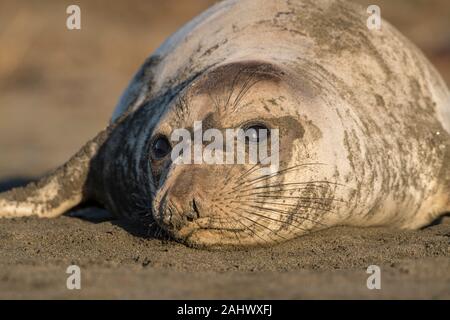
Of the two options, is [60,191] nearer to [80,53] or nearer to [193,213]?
[193,213]

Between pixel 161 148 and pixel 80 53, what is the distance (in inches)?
452

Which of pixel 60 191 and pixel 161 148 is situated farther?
pixel 60 191

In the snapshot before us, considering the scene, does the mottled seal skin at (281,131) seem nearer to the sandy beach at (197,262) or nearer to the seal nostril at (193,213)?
the seal nostril at (193,213)

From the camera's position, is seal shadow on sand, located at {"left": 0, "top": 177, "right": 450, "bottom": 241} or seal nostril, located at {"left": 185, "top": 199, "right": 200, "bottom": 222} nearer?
seal nostril, located at {"left": 185, "top": 199, "right": 200, "bottom": 222}

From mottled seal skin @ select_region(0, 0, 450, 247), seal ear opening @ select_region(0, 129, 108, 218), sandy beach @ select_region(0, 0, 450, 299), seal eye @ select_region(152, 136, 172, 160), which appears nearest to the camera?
sandy beach @ select_region(0, 0, 450, 299)

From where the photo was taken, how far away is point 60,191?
6766 millimetres

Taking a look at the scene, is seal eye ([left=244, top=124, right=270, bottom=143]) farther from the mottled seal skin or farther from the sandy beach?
the sandy beach

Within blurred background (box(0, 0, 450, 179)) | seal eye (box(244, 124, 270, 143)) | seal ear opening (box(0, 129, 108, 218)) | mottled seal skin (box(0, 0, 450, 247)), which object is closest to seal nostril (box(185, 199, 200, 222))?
mottled seal skin (box(0, 0, 450, 247))

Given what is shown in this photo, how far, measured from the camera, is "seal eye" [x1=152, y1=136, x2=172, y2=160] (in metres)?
5.15

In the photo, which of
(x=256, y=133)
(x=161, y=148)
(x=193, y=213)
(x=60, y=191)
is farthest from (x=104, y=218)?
(x=193, y=213)

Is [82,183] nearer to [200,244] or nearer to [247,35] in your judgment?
[247,35]

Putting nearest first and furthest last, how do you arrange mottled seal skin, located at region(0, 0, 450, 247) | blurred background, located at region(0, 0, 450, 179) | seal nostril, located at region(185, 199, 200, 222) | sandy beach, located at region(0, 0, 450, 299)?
1. sandy beach, located at region(0, 0, 450, 299)
2. seal nostril, located at region(185, 199, 200, 222)
3. mottled seal skin, located at region(0, 0, 450, 247)
4. blurred background, located at region(0, 0, 450, 179)

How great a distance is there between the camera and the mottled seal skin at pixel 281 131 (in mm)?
4652

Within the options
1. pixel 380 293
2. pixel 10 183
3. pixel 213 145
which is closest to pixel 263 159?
pixel 213 145
